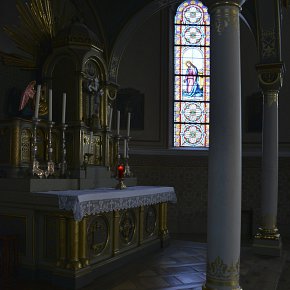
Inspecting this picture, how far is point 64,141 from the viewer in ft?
19.4

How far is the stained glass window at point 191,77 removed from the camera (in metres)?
10.7

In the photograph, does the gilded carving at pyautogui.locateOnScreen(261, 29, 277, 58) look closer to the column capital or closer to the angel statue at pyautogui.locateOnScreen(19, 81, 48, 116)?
the column capital

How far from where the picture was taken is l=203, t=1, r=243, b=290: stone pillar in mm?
3889

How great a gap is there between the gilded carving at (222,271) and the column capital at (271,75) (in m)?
4.56

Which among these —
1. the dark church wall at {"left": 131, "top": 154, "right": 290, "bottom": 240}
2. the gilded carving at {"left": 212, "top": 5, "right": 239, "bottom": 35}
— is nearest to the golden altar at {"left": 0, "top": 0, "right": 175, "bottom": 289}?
the gilded carving at {"left": 212, "top": 5, "right": 239, "bottom": 35}

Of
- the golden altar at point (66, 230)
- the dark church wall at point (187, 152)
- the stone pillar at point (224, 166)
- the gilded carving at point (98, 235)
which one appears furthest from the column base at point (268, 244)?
the stone pillar at point (224, 166)

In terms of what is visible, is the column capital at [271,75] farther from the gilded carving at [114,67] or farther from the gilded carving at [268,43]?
the gilded carving at [114,67]

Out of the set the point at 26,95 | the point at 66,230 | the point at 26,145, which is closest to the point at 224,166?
the point at 66,230

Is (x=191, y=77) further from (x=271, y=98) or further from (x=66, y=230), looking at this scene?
(x=66, y=230)

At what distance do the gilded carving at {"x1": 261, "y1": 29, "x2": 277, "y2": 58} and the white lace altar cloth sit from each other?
3181 mm

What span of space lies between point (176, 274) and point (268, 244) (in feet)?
8.06

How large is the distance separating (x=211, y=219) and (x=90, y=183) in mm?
2703

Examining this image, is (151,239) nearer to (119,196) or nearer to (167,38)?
(119,196)

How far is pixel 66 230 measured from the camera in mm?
5082
